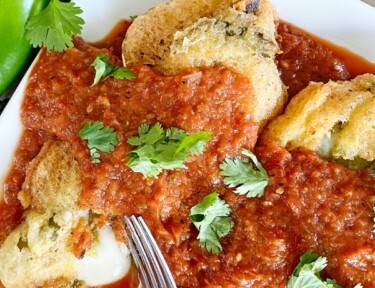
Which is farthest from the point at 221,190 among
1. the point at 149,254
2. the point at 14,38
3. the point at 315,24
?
the point at 14,38

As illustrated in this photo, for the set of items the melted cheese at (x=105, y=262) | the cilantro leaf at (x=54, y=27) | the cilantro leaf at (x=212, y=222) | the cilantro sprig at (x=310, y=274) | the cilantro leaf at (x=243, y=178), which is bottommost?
the melted cheese at (x=105, y=262)

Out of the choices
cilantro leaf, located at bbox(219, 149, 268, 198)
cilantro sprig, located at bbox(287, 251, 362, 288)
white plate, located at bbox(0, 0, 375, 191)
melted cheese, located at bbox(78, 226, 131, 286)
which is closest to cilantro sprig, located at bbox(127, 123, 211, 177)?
cilantro leaf, located at bbox(219, 149, 268, 198)

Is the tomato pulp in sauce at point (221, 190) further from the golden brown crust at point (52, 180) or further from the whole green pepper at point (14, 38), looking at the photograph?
the whole green pepper at point (14, 38)

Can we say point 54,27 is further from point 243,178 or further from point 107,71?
point 243,178

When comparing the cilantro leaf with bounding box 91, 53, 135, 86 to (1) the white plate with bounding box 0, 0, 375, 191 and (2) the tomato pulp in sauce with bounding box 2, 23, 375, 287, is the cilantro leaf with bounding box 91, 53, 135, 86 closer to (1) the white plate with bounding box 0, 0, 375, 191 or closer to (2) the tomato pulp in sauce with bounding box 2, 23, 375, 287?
(2) the tomato pulp in sauce with bounding box 2, 23, 375, 287

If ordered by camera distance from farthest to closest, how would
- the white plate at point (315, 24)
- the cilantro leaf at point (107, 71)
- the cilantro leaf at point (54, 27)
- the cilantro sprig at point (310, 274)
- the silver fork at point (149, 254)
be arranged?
the white plate at point (315, 24) → the cilantro leaf at point (54, 27) → the cilantro leaf at point (107, 71) → the silver fork at point (149, 254) → the cilantro sprig at point (310, 274)

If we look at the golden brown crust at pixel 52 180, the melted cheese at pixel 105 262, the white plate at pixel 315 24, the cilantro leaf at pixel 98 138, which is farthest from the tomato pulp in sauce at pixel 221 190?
the white plate at pixel 315 24
